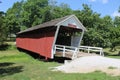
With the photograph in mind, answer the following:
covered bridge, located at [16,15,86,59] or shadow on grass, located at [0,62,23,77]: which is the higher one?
covered bridge, located at [16,15,86,59]

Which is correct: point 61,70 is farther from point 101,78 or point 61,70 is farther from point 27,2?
point 27,2

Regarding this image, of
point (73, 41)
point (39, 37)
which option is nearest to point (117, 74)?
point (73, 41)

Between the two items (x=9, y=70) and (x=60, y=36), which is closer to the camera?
(x=9, y=70)

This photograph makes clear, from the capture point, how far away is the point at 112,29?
4366cm

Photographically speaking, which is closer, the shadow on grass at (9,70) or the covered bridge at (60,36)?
the shadow on grass at (9,70)

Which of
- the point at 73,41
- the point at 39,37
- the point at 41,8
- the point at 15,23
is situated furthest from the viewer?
the point at 15,23

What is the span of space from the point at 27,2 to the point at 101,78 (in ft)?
201

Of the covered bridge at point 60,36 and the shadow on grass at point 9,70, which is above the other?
the covered bridge at point 60,36

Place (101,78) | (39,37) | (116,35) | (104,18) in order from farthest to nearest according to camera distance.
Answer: (104,18) < (116,35) < (39,37) < (101,78)

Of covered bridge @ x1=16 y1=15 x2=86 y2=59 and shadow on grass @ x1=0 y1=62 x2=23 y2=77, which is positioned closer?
shadow on grass @ x1=0 y1=62 x2=23 y2=77

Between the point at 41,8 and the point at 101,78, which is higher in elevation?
the point at 41,8

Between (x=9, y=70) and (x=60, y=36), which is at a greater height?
(x=60, y=36)

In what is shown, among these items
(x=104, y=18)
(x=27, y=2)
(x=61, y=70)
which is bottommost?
(x=61, y=70)

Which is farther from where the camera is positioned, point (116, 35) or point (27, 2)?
point (27, 2)
